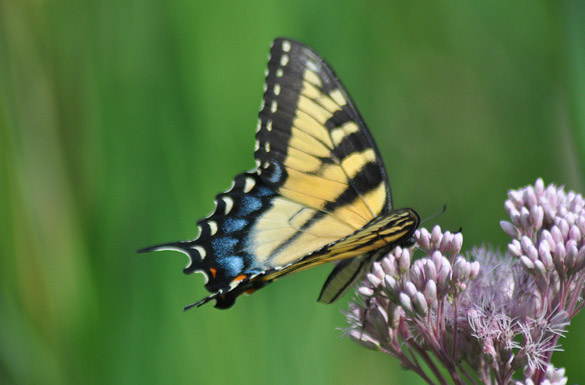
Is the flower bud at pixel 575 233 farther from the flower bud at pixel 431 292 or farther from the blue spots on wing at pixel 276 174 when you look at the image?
the blue spots on wing at pixel 276 174

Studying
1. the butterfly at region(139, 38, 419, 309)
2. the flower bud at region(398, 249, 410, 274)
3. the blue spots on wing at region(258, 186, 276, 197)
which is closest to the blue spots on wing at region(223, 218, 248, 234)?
the butterfly at region(139, 38, 419, 309)

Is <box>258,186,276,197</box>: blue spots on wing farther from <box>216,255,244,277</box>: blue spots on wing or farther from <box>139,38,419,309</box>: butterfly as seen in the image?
<box>216,255,244,277</box>: blue spots on wing

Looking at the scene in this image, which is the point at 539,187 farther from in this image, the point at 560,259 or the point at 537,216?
the point at 560,259

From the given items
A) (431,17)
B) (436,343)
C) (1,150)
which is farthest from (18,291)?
(431,17)

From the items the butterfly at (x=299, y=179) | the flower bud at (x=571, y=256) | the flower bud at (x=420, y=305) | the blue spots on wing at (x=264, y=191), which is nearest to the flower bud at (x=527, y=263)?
the flower bud at (x=571, y=256)

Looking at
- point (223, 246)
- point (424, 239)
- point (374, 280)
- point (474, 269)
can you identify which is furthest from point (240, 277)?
point (474, 269)

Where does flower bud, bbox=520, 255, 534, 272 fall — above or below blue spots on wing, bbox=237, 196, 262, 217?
below
